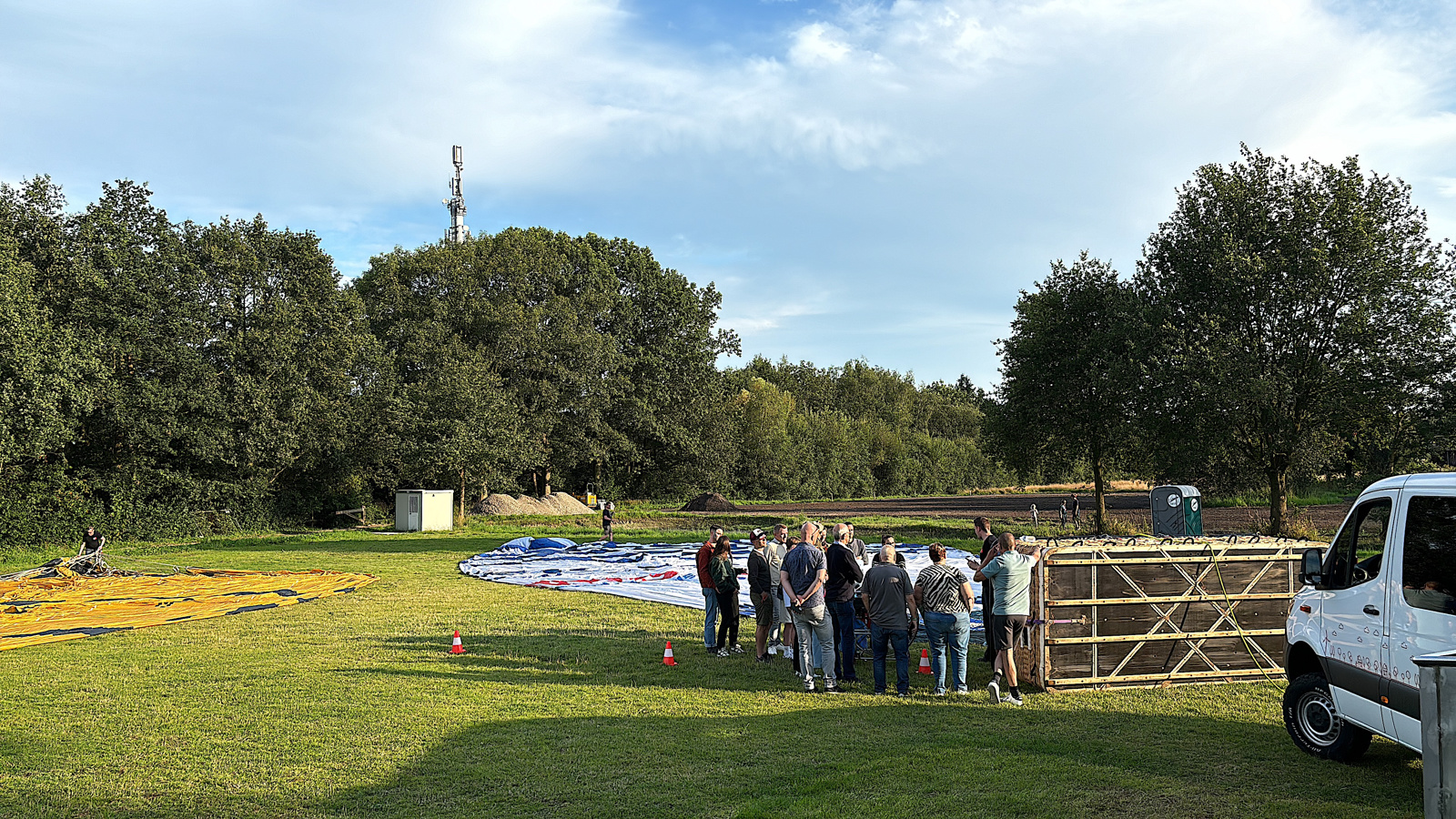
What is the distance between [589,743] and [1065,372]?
2893 centimetres

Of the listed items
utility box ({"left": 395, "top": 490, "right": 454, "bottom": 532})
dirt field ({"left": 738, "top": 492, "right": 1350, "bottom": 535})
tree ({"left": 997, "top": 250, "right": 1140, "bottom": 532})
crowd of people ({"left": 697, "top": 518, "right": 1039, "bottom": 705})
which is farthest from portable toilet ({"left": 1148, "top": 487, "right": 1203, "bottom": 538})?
utility box ({"left": 395, "top": 490, "right": 454, "bottom": 532})

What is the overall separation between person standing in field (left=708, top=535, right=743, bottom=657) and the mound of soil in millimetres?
40879

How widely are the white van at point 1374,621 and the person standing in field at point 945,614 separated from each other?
309cm

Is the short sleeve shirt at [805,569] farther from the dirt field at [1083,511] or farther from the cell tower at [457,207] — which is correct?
the cell tower at [457,207]

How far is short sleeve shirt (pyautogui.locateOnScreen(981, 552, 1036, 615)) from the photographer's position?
10.2 meters

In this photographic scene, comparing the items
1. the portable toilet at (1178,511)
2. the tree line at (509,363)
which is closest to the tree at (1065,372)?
the tree line at (509,363)

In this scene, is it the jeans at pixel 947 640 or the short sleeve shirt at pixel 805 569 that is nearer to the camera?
the jeans at pixel 947 640

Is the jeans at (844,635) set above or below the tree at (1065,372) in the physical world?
below

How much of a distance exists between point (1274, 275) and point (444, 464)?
107 ft

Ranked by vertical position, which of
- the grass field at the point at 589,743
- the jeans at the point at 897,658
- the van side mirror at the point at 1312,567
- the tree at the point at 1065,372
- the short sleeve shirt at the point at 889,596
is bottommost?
the grass field at the point at 589,743

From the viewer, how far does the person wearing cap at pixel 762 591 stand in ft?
39.9

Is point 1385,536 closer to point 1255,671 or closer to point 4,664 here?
point 1255,671

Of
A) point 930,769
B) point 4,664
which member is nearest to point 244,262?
point 4,664

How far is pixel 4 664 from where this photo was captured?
1242 cm
